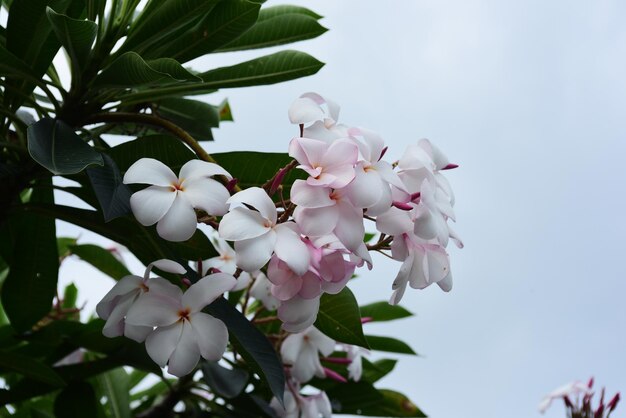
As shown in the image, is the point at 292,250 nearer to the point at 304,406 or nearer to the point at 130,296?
the point at 130,296

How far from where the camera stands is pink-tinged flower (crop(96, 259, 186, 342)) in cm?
76

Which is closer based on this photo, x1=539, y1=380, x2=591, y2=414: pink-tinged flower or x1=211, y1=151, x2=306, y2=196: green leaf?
x1=211, y1=151, x2=306, y2=196: green leaf

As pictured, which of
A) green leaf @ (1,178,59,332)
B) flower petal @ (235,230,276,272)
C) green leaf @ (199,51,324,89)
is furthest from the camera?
green leaf @ (1,178,59,332)

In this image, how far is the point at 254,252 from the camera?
0.69m

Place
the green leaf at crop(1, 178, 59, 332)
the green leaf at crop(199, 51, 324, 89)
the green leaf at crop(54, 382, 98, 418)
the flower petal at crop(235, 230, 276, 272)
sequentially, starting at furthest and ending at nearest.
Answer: the green leaf at crop(54, 382, 98, 418), the green leaf at crop(1, 178, 59, 332), the green leaf at crop(199, 51, 324, 89), the flower petal at crop(235, 230, 276, 272)

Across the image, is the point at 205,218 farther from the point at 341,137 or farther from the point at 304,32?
the point at 304,32

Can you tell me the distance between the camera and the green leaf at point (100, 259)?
153 centimetres

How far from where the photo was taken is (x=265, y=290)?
143cm

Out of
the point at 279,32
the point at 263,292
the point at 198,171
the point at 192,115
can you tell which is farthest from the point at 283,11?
the point at 198,171

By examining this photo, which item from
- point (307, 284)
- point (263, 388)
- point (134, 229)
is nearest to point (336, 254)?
point (307, 284)

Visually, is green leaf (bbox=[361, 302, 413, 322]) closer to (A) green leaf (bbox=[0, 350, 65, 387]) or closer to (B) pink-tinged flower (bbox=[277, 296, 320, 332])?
(A) green leaf (bbox=[0, 350, 65, 387])

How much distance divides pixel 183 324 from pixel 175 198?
125 millimetres

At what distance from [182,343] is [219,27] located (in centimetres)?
52

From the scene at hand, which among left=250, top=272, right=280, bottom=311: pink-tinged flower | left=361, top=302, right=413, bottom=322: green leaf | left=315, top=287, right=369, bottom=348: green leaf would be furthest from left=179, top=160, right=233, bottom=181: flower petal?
left=361, top=302, right=413, bottom=322: green leaf
